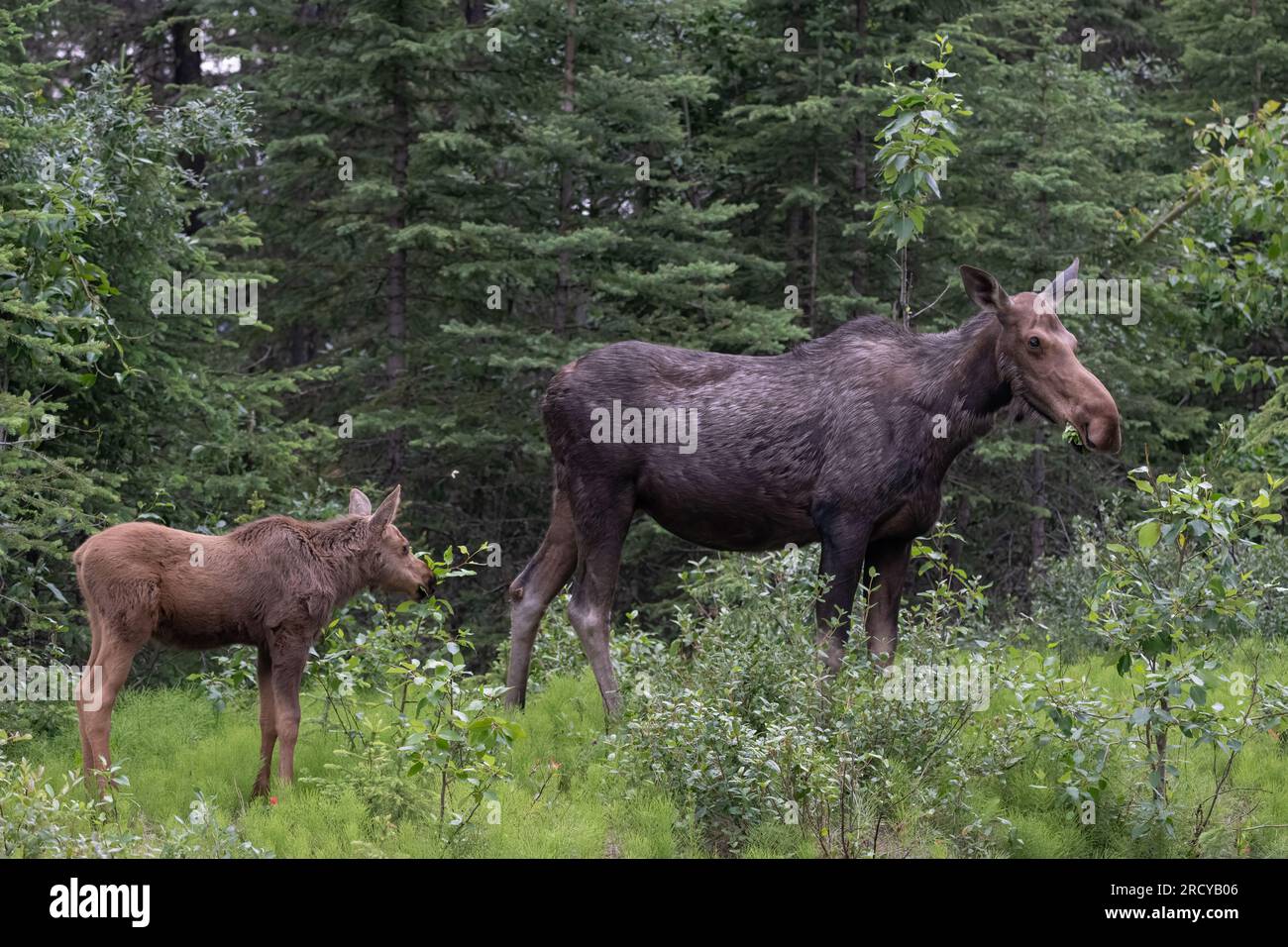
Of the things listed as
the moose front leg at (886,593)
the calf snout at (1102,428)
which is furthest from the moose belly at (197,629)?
the calf snout at (1102,428)

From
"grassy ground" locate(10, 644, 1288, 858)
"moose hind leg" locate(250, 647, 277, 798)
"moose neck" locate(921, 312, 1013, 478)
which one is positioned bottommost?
"grassy ground" locate(10, 644, 1288, 858)

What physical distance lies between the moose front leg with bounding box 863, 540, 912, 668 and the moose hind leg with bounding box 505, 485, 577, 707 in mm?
1897

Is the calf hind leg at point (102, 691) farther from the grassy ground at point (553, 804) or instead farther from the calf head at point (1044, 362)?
the calf head at point (1044, 362)

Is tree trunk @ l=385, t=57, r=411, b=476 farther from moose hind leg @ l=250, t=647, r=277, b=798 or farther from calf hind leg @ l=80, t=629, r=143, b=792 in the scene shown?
calf hind leg @ l=80, t=629, r=143, b=792

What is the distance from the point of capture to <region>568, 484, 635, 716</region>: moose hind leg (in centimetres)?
902

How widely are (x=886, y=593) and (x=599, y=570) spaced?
1.71m

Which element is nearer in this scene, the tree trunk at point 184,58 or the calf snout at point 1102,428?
the calf snout at point 1102,428

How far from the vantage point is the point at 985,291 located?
8.55 meters

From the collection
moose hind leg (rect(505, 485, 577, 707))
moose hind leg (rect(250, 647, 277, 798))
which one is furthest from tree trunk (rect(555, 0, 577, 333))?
moose hind leg (rect(250, 647, 277, 798))

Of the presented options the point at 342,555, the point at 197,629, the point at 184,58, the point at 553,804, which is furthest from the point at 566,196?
the point at 553,804

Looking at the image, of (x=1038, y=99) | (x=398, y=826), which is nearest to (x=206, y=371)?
(x=398, y=826)

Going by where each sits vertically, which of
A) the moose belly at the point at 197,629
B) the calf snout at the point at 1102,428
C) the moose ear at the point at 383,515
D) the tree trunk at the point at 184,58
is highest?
the tree trunk at the point at 184,58

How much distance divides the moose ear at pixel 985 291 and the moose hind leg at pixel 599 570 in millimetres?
2344

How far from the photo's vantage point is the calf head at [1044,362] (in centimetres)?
814
